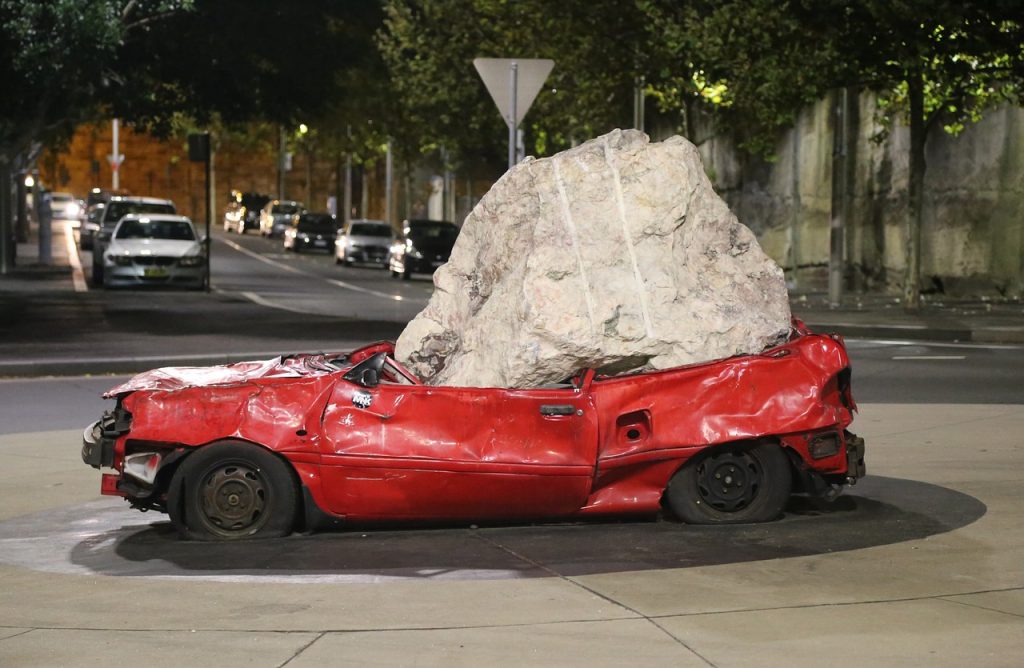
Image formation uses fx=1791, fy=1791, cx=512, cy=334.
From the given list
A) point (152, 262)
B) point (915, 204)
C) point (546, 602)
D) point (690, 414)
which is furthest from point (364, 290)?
point (546, 602)

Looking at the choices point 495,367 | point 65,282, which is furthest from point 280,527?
point 65,282

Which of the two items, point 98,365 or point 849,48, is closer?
point 98,365

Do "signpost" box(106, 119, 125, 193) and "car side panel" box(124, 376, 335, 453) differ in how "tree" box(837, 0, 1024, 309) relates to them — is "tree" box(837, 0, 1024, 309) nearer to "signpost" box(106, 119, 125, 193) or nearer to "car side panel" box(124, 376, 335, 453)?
"car side panel" box(124, 376, 335, 453)

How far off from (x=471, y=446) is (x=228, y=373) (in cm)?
172

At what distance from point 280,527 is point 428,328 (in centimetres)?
147

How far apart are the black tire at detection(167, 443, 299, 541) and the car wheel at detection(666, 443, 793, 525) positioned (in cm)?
191

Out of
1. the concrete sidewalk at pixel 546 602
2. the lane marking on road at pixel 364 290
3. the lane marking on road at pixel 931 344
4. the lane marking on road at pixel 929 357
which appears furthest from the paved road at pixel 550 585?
the lane marking on road at pixel 364 290

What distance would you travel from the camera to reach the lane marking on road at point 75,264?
117 ft

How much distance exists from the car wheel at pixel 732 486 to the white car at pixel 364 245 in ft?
152

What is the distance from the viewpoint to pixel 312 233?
2638 inches

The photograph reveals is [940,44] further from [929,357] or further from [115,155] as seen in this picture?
[115,155]

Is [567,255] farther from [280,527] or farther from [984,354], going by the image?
[984,354]

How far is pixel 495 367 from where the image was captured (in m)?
9.07

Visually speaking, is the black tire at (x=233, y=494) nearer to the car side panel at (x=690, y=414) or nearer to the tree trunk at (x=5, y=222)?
the car side panel at (x=690, y=414)
